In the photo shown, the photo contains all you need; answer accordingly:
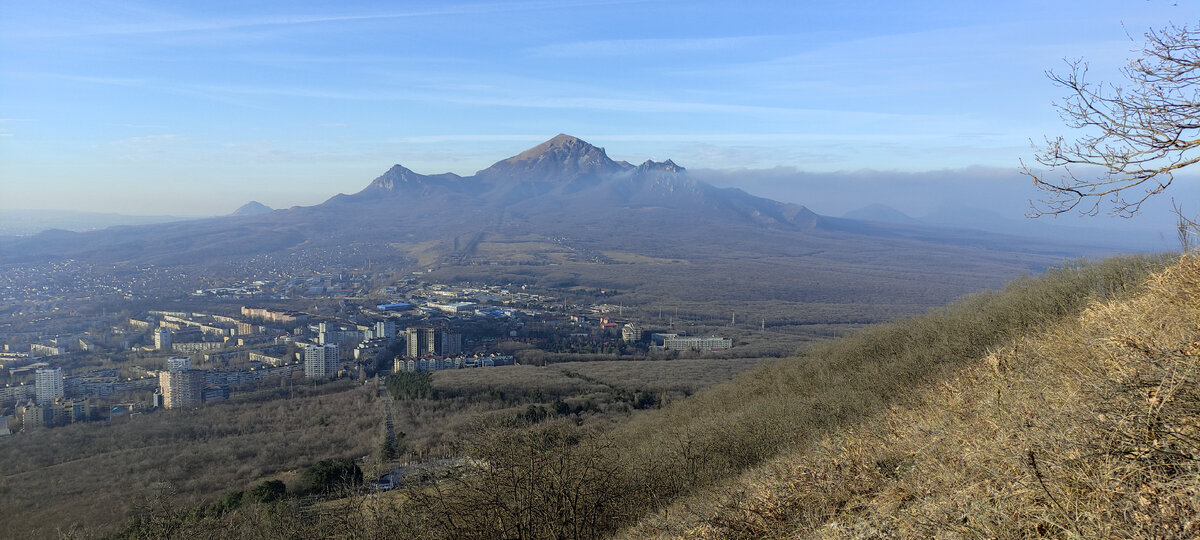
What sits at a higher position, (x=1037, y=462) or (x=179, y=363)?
(x=1037, y=462)

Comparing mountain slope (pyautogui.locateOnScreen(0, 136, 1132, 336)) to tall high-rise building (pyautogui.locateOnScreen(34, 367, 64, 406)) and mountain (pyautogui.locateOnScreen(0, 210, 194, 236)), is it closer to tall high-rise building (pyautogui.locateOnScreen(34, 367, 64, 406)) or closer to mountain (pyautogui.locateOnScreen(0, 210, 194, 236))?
mountain (pyautogui.locateOnScreen(0, 210, 194, 236))

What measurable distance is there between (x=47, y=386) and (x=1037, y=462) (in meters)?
23.7

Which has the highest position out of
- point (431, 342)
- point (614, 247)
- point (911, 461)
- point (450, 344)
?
point (911, 461)

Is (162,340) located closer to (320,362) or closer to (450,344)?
(320,362)

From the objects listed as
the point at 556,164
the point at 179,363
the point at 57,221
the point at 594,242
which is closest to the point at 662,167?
the point at 556,164

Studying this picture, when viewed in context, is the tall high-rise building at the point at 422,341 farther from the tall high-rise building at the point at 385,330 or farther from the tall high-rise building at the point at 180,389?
the tall high-rise building at the point at 180,389

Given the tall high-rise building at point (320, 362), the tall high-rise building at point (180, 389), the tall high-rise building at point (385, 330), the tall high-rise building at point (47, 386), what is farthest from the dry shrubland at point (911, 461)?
the tall high-rise building at point (385, 330)

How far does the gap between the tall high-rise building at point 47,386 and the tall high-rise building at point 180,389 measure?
2.49 m

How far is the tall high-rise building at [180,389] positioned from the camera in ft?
66.2

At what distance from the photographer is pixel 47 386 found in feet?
62.5

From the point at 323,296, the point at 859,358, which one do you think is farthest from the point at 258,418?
the point at 323,296

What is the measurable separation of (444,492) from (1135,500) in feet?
20.7

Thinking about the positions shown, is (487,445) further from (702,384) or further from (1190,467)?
(702,384)

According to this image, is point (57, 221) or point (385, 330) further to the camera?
point (57, 221)
